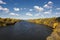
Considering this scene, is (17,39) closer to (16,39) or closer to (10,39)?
(16,39)

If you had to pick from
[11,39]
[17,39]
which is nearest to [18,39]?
[17,39]

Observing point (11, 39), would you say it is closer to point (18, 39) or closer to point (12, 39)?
point (12, 39)

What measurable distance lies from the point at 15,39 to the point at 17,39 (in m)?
0.80

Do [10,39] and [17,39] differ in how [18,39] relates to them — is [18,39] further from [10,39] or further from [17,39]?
[10,39]

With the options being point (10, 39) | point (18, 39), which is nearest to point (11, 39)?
point (10, 39)

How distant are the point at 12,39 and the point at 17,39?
6.55ft

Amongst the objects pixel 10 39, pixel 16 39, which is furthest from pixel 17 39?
pixel 10 39

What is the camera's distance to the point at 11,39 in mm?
Answer: 37000

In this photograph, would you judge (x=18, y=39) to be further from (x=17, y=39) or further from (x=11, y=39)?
(x=11, y=39)

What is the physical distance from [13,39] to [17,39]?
1601 mm

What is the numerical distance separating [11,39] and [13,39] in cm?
79

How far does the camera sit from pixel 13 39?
122 ft

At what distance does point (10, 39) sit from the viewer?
36969 mm

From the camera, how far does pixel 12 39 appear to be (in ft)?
121
